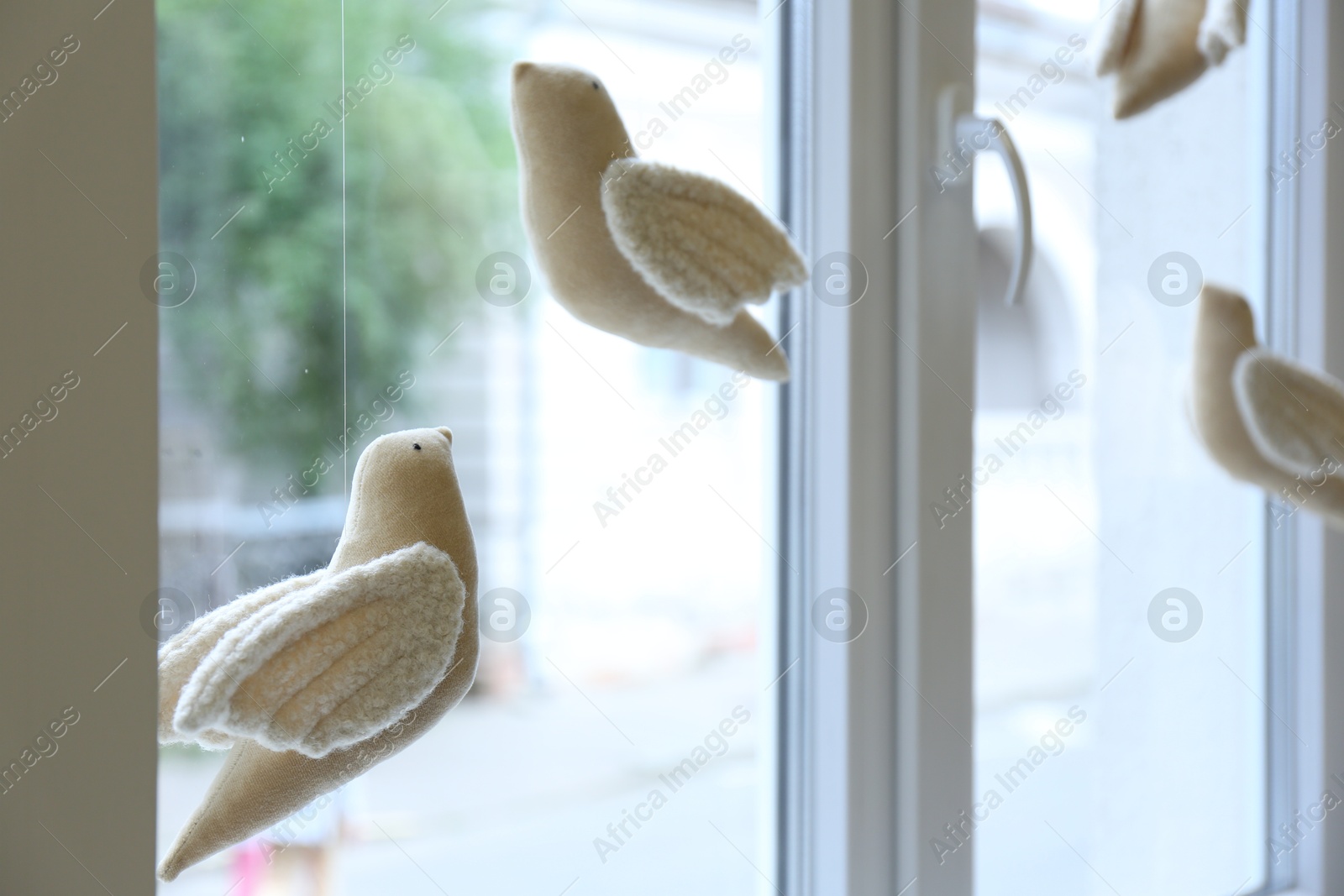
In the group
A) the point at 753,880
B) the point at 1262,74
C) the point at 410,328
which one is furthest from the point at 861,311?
the point at 1262,74

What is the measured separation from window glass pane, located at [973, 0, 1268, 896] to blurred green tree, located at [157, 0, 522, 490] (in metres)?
0.39

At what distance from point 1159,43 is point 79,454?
68cm

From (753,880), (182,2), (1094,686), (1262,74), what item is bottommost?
(753,880)

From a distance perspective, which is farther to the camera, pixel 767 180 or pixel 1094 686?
pixel 1094 686

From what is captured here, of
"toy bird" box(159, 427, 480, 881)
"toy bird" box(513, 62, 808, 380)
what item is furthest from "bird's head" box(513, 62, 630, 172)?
"toy bird" box(159, 427, 480, 881)

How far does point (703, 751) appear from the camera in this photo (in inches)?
24.6

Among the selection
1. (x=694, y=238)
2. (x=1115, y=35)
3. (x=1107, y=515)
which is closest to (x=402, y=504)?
(x=694, y=238)

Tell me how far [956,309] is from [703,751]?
0.35 metres

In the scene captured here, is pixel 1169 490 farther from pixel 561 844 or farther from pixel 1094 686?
pixel 561 844

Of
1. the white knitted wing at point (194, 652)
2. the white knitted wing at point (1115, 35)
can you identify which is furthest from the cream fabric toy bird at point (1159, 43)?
the white knitted wing at point (194, 652)

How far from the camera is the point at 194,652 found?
14.7 inches

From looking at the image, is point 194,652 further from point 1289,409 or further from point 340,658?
point 1289,409

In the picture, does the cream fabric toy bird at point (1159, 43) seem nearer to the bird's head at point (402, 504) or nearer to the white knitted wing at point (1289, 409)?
the white knitted wing at point (1289, 409)

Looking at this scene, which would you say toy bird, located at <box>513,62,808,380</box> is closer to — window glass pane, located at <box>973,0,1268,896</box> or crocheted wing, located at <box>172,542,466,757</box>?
crocheted wing, located at <box>172,542,466,757</box>
